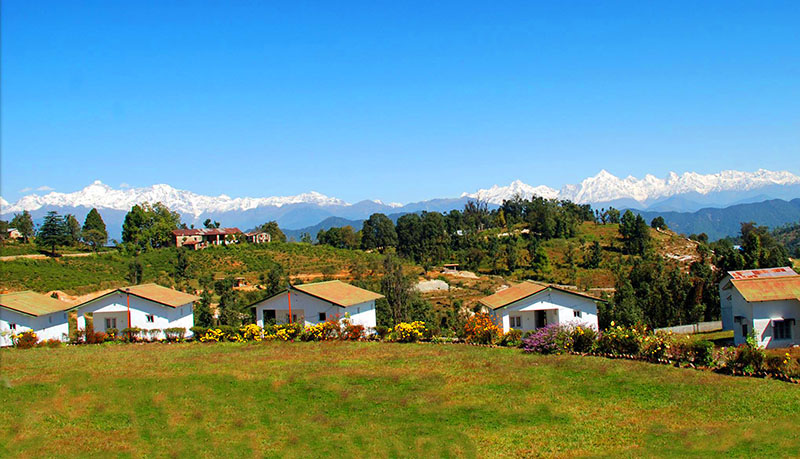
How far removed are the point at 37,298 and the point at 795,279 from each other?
40.0m

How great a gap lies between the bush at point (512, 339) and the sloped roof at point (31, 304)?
23.5 m

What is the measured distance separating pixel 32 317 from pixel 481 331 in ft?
75.9

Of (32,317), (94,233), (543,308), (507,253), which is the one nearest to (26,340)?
(32,317)

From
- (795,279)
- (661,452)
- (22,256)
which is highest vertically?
(22,256)

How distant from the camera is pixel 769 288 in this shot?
29.7m

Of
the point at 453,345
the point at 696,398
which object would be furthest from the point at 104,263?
the point at 696,398

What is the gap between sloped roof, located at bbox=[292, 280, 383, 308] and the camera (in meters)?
33.0

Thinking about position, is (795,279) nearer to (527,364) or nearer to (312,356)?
(527,364)

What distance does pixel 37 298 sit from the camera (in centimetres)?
3522

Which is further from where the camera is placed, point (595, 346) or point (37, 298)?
point (37, 298)

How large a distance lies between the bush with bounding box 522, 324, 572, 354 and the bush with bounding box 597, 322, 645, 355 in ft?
3.98

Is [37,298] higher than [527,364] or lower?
higher

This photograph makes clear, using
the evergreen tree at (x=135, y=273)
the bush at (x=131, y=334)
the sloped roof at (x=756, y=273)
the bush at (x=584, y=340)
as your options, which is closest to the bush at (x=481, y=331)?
the bush at (x=584, y=340)

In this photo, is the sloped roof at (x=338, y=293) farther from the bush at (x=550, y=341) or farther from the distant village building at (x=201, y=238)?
the distant village building at (x=201, y=238)
